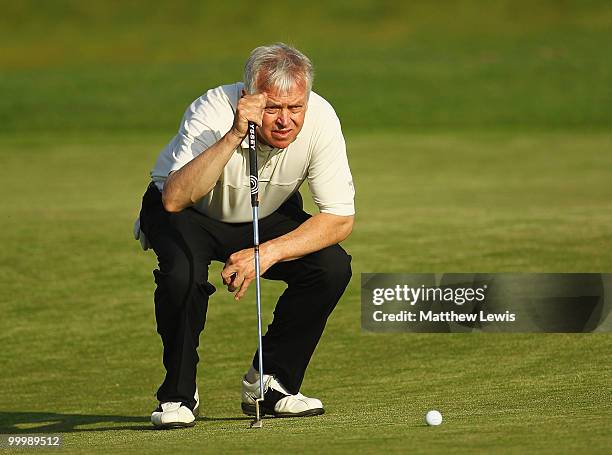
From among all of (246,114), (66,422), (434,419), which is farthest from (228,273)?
(66,422)

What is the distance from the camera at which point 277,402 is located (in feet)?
20.3

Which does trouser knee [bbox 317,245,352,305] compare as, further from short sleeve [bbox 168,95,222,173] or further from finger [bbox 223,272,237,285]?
short sleeve [bbox 168,95,222,173]

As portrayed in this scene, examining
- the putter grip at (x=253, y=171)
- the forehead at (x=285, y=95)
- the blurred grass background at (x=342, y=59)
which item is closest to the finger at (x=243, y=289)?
the putter grip at (x=253, y=171)

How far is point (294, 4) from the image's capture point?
A: 54500 millimetres

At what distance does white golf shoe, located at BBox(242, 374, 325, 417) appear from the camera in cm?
607

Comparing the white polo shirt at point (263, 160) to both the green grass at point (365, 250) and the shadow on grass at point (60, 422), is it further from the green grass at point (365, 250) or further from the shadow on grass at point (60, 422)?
the shadow on grass at point (60, 422)

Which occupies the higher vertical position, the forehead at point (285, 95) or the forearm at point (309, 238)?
the forehead at point (285, 95)

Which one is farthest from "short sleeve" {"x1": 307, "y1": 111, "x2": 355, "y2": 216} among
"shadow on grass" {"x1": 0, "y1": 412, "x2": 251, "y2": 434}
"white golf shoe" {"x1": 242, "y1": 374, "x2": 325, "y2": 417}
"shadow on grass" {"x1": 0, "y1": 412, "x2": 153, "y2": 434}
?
"shadow on grass" {"x1": 0, "y1": 412, "x2": 153, "y2": 434}

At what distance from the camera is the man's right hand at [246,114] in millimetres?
5477

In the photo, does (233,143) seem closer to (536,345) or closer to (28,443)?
(28,443)

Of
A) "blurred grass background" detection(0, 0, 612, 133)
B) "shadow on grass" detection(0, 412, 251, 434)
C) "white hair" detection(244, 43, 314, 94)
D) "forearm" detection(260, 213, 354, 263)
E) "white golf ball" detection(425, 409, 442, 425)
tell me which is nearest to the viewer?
"white golf ball" detection(425, 409, 442, 425)

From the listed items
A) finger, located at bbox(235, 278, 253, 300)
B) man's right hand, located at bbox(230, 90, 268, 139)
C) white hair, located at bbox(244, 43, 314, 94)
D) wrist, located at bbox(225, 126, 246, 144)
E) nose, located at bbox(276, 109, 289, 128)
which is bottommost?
finger, located at bbox(235, 278, 253, 300)

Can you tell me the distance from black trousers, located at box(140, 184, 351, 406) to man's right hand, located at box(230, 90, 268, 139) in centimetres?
61

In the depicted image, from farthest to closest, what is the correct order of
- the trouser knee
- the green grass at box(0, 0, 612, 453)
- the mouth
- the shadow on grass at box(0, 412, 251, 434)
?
the shadow on grass at box(0, 412, 251, 434) → the trouser knee → the mouth → the green grass at box(0, 0, 612, 453)
